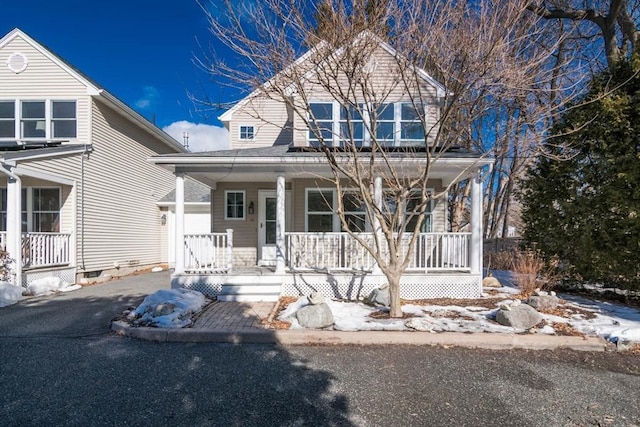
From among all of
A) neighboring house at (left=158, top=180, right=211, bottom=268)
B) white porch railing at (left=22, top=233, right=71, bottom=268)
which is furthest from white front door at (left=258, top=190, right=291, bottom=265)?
white porch railing at (left=22, top=233, right=71, bottom=268)

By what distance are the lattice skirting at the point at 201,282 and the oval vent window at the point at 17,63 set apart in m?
8.96

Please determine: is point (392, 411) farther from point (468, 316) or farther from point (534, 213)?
point (534, 213)

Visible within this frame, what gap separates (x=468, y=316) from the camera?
19.6ft

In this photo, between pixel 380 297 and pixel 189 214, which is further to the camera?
pixel 189 214

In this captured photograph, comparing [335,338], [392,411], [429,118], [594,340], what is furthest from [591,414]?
[429,118]

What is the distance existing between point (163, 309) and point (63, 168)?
22.0ft

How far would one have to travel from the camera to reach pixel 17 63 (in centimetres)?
1095

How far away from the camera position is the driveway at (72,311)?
547 cm

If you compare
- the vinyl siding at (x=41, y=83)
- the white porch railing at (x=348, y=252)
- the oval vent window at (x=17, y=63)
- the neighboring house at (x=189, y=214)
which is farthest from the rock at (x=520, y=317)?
the oval vent window at (x=17, y=63)

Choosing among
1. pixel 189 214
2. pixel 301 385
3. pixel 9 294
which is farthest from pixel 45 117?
pixel 301 385

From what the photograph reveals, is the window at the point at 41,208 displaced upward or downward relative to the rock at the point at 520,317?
upward

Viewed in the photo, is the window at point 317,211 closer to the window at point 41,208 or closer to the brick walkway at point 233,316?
the brick walkway at point 233,316

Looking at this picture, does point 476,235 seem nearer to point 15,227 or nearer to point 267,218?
point 267,218

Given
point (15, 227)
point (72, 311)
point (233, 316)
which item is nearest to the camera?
point (233, 316)
